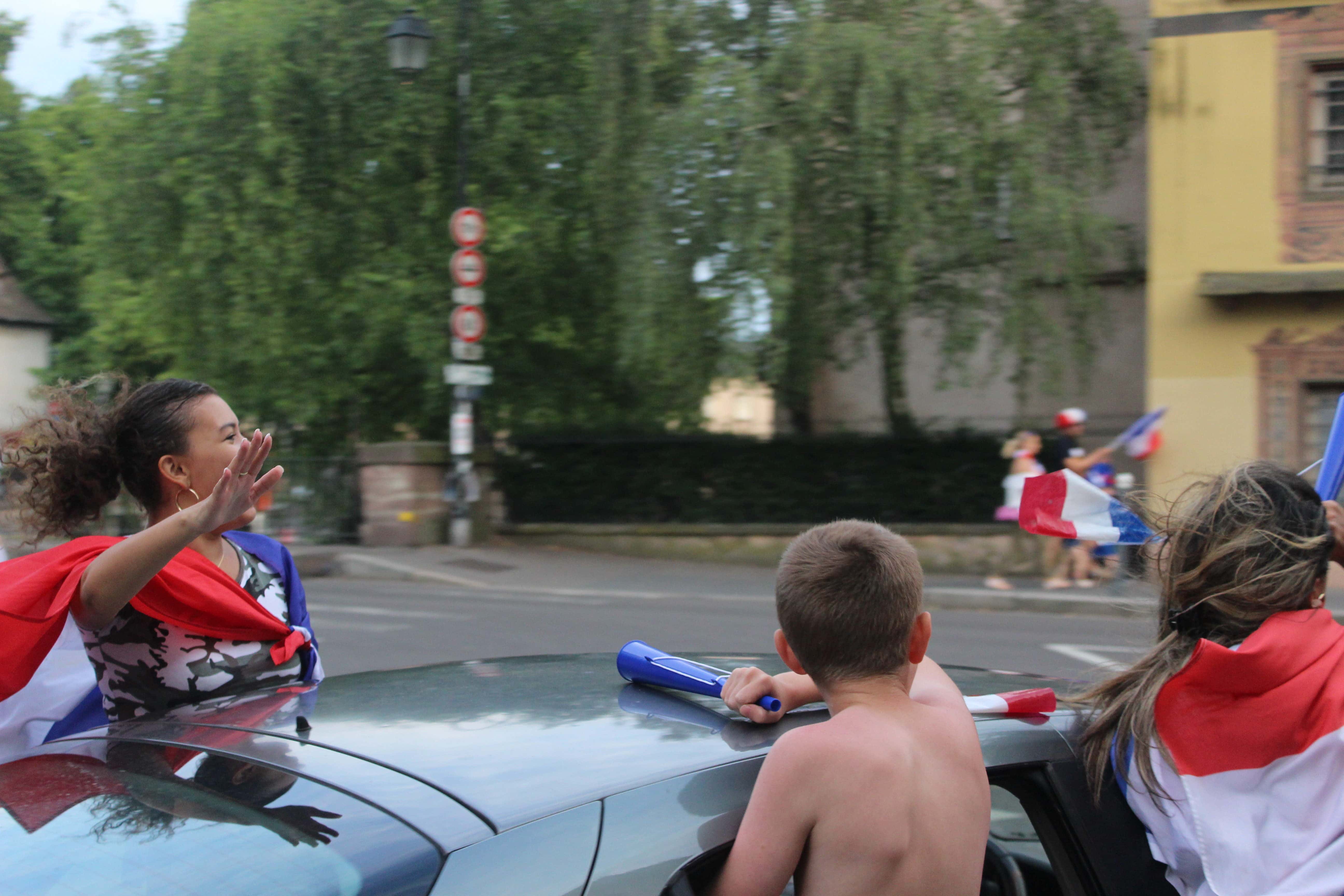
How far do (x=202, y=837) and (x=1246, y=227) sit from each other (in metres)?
15.2

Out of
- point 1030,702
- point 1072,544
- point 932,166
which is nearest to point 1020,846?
point 1030,702

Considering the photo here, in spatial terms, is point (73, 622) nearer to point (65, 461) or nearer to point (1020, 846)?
point (65, 461)

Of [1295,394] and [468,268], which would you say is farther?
[468,268]

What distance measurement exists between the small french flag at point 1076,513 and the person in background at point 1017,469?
1034 centimetres

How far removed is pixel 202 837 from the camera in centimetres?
151

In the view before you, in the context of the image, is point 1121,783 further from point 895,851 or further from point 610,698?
point 610,698

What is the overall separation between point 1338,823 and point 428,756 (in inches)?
56.3

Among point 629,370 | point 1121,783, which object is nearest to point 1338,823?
point 1121,783

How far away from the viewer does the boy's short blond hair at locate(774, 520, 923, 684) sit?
166 cm

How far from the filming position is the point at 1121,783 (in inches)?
79.7

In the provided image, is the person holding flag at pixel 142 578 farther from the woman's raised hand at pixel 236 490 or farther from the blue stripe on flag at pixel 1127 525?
the blue stripe on flag at pixel 1127 525

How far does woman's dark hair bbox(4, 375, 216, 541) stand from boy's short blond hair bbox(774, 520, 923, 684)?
142 cm

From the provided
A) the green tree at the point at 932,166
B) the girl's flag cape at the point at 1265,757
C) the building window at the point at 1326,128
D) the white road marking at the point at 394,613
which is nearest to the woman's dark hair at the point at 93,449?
the girl's flag cape at the point at 1265,757

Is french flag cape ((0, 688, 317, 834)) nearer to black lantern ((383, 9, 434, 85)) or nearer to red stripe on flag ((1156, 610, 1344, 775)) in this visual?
red stripe on flag ((1156, 610, 1344, 775))
